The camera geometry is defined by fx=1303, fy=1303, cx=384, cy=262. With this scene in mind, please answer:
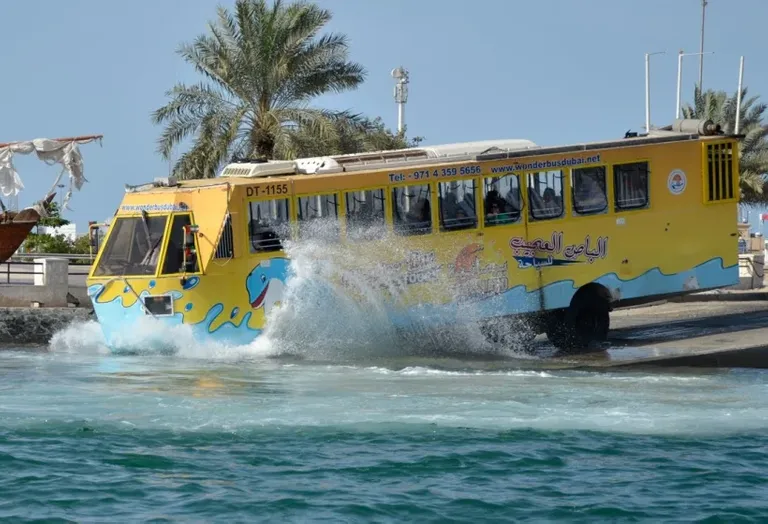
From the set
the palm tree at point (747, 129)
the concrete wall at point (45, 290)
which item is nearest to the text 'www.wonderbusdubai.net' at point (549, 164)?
the concrete wall at point (45, 290)

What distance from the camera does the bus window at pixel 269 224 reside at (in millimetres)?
18141

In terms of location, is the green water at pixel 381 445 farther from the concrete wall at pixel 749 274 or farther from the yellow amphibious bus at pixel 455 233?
the concrete wall at pixel 749 274

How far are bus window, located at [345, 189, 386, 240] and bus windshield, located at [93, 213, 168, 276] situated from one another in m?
2.63

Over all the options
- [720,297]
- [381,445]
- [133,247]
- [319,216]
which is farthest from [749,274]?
[381,445]

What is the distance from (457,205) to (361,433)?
6.35 meters

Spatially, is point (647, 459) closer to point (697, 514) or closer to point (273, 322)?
point (697, 514)

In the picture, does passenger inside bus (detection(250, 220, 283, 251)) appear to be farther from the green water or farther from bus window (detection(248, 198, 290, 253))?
the green water

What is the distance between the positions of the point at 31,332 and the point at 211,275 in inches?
253

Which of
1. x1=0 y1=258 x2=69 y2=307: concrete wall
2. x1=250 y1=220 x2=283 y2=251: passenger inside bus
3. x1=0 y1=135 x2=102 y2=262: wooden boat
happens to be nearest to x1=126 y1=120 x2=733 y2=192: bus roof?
x1=250 y1=220 x2=283 y2=251: passenger inside bus

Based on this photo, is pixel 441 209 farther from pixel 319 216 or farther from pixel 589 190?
pixel 589 190

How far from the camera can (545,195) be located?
62.7ft

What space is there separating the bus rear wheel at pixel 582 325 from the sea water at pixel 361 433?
89 centimetres

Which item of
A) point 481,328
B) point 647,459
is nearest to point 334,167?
point 481,328

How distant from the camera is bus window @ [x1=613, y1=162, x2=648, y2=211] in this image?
1934cm
